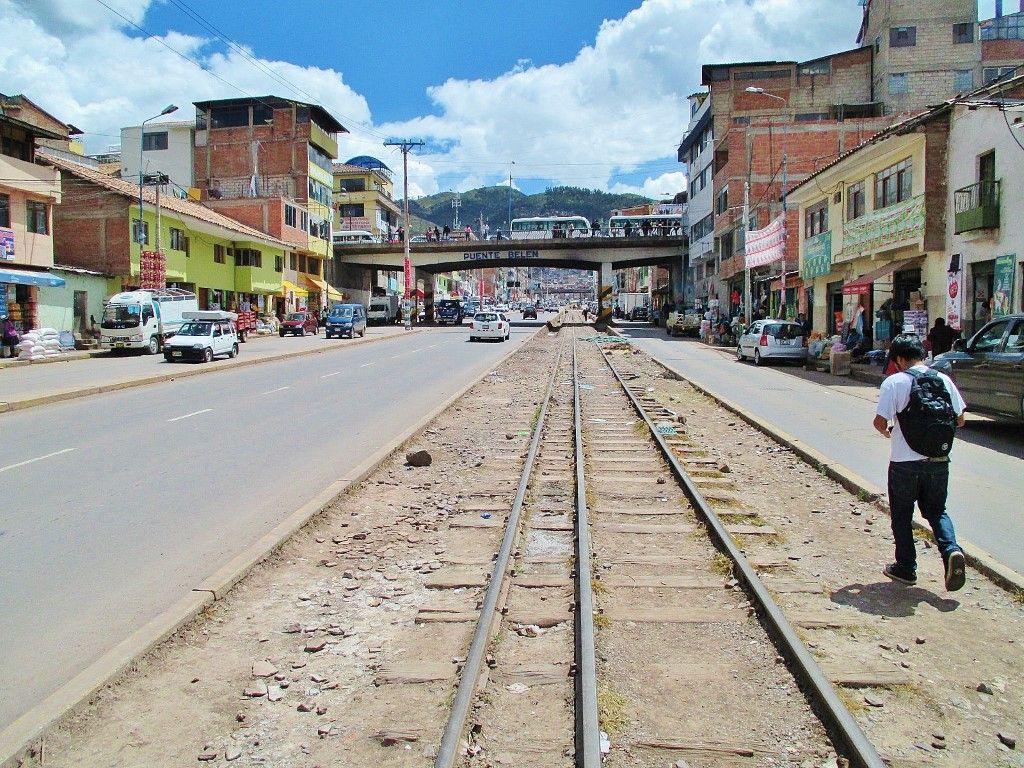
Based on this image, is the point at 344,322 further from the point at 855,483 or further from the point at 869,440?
the point at 855,483

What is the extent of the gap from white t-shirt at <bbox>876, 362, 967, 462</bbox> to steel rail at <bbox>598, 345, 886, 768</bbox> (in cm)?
138

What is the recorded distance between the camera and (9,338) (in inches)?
1174

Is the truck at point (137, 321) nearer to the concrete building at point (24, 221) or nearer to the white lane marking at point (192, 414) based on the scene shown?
the concrete building at point (24, 221)

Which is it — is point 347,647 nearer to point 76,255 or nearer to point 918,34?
point 76,255

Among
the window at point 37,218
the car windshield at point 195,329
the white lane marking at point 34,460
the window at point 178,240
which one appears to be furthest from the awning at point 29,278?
the white lane marking at point 34,460

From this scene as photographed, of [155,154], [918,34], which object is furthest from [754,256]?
[155,154]

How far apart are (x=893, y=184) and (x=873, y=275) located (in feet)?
10.3

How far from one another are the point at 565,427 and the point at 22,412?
412 inches

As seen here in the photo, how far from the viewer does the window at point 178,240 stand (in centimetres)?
4472

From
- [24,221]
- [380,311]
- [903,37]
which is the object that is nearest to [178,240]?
[24,221]

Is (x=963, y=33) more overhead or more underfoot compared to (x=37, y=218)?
more overhead

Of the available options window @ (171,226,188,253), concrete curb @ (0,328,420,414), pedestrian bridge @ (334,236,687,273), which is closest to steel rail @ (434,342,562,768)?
concrete curb @ (0,328,420,414)

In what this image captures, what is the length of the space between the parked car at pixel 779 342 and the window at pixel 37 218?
94.4 ft

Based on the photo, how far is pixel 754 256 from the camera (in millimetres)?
34656
